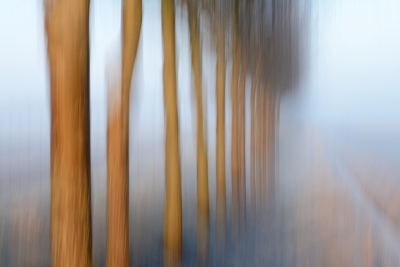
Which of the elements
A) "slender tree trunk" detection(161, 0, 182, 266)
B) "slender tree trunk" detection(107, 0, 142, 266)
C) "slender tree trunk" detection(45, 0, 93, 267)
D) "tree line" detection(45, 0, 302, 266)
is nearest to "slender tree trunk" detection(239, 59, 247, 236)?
"tree line" detection(45, 0, 302, 266)

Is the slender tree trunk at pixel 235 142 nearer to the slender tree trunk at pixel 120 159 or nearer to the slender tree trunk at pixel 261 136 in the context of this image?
the slender tree trunk at pixel 261 136

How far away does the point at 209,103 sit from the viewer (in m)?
0.87

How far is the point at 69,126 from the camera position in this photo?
0.36 metres

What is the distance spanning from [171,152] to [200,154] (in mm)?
169

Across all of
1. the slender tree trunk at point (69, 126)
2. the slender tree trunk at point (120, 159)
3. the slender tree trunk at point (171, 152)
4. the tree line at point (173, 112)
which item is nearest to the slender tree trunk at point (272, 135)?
the tree line at point (173, 112)

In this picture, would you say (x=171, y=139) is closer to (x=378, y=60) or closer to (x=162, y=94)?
(x=162, y=94)

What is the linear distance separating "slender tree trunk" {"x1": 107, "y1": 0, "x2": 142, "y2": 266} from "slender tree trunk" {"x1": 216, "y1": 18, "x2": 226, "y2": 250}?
12.9 inches

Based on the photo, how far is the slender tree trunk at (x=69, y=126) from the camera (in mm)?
348

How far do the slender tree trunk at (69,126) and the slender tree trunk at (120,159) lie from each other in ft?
0.27

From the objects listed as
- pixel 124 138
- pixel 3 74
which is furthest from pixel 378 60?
pixel 3 74

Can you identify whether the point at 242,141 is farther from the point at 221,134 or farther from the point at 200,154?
the point at 200,154

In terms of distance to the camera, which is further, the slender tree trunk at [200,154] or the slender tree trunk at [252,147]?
the slender tree trunk at [252,147]

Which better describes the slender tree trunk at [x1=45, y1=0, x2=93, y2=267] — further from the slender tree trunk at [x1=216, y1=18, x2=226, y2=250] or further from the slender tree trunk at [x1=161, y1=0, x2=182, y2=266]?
the slender tree trunk at [x1=216, y1=18, x2=226, y2=250]

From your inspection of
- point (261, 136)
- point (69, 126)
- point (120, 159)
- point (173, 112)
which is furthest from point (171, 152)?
point (261, 136)
